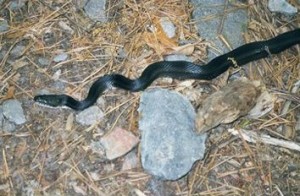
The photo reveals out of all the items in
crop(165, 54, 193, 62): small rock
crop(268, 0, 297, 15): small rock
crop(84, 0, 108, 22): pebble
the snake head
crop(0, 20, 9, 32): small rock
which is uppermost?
crop(268, 0, 297, 15): small rock

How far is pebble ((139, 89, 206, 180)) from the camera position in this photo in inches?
139

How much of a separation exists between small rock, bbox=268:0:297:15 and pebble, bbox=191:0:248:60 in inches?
10.8

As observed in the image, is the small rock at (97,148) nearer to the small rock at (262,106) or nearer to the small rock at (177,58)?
the small rock at (177,58)

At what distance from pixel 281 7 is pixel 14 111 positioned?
272 cm

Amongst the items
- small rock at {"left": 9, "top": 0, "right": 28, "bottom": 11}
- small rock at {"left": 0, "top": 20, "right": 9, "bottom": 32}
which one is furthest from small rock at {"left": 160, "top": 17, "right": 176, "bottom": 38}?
small rock at {"left": 0, "top": 20, "right": 9, "bottom": 32}

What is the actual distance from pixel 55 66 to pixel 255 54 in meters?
1.83

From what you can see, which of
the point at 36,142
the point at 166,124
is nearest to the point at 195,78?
the point at 166,124

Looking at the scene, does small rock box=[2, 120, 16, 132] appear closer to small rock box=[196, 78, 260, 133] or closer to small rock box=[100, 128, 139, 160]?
small rock box=[100, 128, 139, 160]

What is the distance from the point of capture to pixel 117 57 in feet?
13.7

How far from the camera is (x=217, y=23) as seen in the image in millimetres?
4406

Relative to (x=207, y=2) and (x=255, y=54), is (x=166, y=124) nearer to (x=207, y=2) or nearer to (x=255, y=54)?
(x=255, y=54)

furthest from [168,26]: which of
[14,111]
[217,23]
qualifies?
[14,111]

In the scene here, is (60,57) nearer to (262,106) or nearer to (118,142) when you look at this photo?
(118,142)

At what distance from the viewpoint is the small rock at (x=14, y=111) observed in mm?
3797
